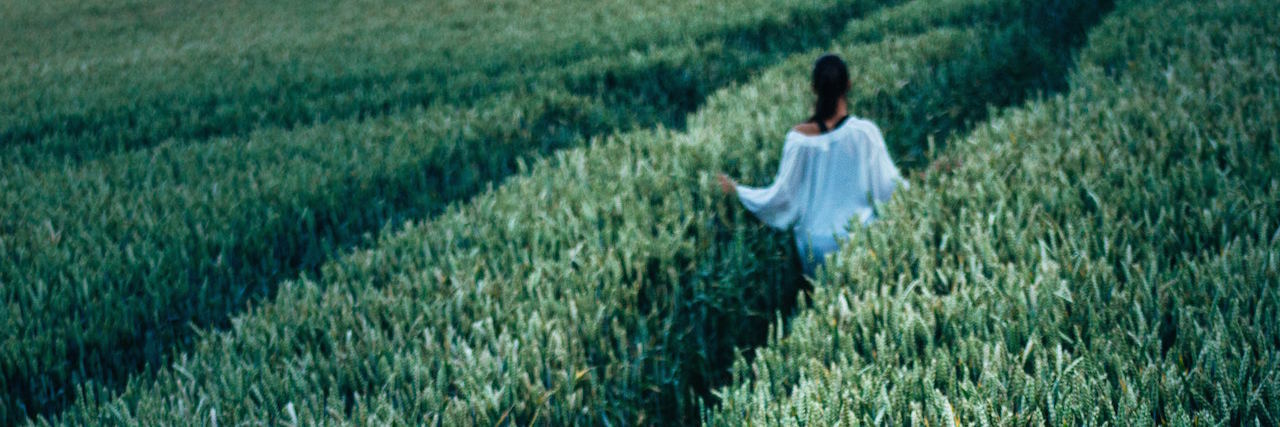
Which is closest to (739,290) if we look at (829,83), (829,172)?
(829,172)

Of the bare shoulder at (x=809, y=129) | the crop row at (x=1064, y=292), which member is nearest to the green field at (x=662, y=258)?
the crop row at (x=1064, y=292)

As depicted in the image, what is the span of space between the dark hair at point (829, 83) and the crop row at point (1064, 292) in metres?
0.58

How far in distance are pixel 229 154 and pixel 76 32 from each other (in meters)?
15.2

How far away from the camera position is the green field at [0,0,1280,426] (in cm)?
207

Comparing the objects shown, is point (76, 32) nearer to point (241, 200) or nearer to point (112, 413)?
point (241, 200)

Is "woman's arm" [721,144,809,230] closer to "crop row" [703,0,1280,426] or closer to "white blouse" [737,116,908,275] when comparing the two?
"white blouse" [737,116,908,275]

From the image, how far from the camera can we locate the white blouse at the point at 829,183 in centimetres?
380

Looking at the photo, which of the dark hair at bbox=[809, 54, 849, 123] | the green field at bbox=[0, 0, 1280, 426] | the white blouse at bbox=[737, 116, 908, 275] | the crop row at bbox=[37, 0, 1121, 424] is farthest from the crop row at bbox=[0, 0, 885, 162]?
the dark hair at bbox=[809, 54, 849, 123]

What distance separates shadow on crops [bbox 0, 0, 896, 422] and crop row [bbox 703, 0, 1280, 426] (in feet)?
7.67

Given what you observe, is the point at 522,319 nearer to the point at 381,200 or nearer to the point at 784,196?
the point at 784,196

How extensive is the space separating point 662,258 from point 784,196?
863mm

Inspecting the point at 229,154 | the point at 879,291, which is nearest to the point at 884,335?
the point at 879,291

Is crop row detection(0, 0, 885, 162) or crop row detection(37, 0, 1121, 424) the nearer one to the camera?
crop row detection(37, 0, 1121, 424)

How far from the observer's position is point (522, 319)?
2744 millimetres
